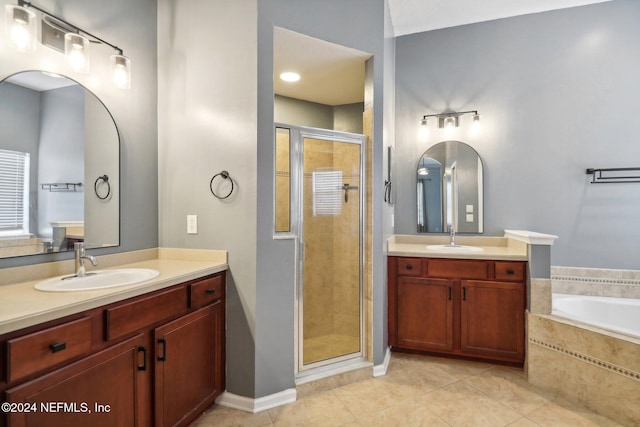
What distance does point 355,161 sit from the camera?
97.6 inches

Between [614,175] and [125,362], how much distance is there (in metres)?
3.80

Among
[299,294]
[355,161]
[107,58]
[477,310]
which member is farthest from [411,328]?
[107,58]

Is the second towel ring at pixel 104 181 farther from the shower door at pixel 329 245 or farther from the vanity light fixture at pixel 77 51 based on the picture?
the shower door at pixel 329 245

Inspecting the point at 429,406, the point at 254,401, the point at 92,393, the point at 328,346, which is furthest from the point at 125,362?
the point at 429,406

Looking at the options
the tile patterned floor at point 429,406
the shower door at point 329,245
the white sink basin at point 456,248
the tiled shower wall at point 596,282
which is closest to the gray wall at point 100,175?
the shower door at point 329,245

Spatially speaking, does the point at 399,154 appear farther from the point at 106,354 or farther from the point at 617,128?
the point at 106,354

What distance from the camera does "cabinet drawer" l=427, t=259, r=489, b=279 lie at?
8.64ft

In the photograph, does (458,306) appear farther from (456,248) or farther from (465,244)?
(465,244)

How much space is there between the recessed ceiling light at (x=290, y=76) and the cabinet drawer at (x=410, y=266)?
5.85 ft

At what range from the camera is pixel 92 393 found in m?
1.27

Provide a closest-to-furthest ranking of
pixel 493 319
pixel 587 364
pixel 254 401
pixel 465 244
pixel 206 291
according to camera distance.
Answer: pixel 206 291
pixel 254 401
pixel 587 364
pixel 493 319
pixel 465 244

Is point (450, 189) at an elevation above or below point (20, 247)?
above

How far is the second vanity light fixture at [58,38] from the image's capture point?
4.71 feet

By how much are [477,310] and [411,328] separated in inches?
21.5
